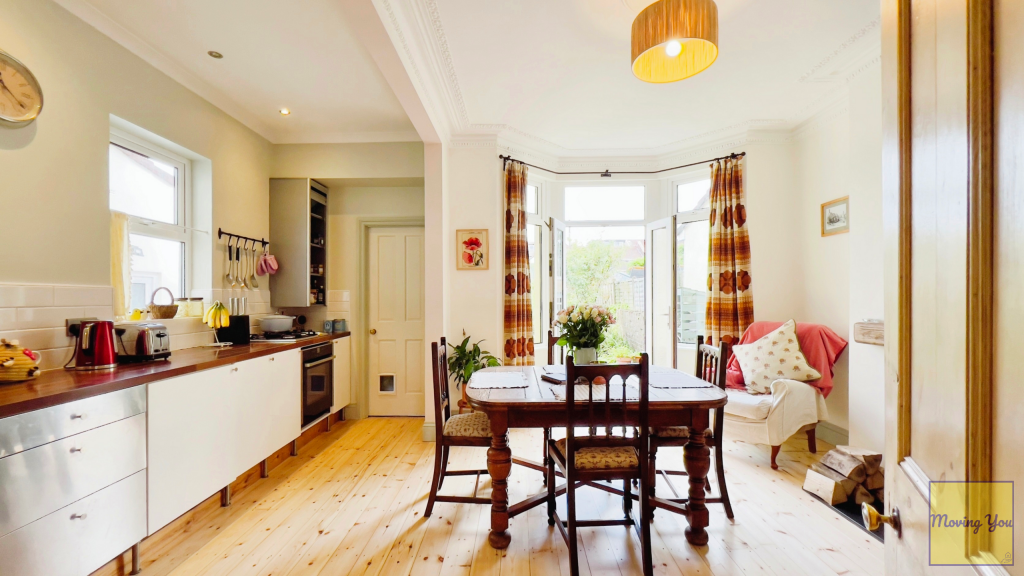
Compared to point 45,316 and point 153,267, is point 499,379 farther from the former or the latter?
point 153,267

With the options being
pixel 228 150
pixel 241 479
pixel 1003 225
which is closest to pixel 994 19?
pixel 1003 225

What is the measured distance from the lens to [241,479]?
2.96m

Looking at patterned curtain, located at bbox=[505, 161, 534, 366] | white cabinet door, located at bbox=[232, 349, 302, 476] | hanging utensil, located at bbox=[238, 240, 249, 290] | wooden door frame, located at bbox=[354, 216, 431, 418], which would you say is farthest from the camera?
wooden door frame, located at bbox=[354, 216, 431, 418]

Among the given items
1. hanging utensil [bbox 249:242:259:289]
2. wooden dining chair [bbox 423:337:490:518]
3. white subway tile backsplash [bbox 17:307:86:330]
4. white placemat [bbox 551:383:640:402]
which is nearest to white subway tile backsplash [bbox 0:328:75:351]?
white subway tile backsplash [bbox 17:307:86:330]

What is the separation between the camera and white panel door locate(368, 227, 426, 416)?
452 centimetres

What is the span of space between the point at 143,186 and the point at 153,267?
0.53 metres

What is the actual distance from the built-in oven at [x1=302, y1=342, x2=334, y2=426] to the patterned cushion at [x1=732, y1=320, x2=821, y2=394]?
341cm

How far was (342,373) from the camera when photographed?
4.24 metres

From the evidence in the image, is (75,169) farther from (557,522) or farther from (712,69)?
(712,69)

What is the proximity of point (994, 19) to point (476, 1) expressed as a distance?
2.40 meters

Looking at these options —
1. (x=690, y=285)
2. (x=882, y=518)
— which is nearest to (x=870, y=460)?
(x=690, y=285)

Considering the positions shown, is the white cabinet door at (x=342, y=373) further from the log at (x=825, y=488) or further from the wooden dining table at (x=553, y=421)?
the log at (x=825, y=488)

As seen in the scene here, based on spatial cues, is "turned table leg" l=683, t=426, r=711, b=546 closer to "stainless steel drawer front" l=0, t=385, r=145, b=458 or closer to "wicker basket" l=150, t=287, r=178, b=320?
"stainless steel drawer front" l=0, t=385, r=145, b=458

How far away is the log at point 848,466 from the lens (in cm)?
257
